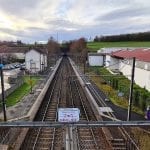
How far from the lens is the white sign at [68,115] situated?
7414 mm

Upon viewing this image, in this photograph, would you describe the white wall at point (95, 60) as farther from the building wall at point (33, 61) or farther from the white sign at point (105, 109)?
the white sign at point (105, 109)

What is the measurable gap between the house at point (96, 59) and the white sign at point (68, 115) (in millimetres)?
67681

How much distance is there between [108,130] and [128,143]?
2.53m

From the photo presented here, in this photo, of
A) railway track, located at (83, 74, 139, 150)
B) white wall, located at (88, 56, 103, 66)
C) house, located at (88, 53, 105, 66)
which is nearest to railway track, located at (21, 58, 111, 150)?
railway track, located at (83, 74, 139, 150)

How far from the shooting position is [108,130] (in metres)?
17.4

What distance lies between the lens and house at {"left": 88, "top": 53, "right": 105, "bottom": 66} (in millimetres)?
75375

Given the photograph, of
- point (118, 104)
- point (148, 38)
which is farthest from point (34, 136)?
point (148, 38)

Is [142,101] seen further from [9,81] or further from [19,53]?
[19,53]

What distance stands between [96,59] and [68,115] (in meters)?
69.3

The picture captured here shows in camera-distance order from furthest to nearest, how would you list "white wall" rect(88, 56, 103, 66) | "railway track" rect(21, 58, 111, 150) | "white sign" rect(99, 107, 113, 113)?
"white wall" rect(88, 56, 103, 66), "white sign" rect(99, 107, 113, 113), "railway track" rect(21, 58, 111, 150)

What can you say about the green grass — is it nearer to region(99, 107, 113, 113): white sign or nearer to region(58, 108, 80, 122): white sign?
region(99, 107, 113, 113): white sign

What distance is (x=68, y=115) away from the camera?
7465mm

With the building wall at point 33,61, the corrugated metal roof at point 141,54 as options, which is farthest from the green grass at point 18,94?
the building wall at point 33,61

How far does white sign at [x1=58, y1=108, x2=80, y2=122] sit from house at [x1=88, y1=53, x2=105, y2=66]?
67681 mm
